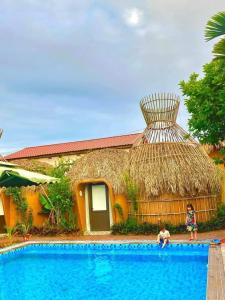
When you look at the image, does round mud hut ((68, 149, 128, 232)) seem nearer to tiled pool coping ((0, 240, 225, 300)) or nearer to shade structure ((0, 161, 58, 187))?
tiled pool coping ((0, 240, 225, 300))

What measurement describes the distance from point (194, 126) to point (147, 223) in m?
5.33

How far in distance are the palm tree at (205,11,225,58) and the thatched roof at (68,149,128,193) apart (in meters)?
7.85

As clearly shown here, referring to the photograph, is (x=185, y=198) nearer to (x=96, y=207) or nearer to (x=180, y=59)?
(x=96, y=207)

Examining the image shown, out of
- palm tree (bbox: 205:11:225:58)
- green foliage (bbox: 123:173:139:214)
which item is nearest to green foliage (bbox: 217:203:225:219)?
green foliage (bbox: 123:173:139:214)

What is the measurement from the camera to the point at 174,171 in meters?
14.9

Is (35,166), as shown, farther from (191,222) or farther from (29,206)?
(191,222)

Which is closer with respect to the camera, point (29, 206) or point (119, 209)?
point (119, 209)

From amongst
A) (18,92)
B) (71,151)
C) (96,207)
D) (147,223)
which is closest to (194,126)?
(147,223)

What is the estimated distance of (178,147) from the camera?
16.0 m

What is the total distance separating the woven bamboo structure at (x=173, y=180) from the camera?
585 inches

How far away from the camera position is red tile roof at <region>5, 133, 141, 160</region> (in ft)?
78.7

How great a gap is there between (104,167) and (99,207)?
195cm

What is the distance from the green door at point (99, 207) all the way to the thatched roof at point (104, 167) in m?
0.86

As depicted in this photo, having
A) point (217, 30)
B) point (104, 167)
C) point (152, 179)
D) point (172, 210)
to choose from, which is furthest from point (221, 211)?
point (217, 30)
